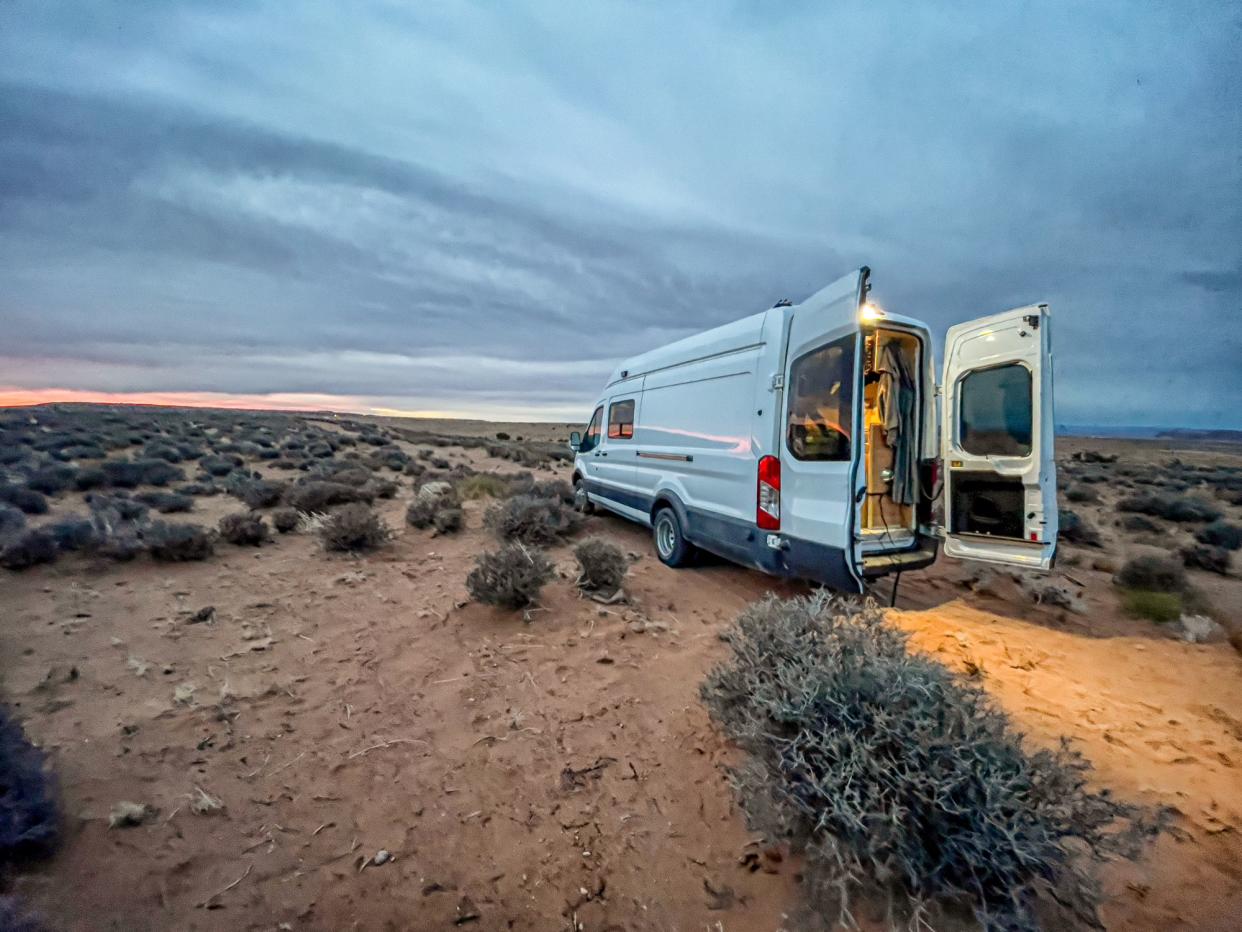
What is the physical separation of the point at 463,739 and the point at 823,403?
3.75m

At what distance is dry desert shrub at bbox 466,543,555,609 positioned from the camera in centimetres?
466

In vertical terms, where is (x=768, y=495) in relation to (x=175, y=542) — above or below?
above

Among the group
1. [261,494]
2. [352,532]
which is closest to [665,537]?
[352,532]

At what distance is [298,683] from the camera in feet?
11.9

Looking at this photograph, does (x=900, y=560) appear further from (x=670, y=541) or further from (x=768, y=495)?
(x=670, y=541)

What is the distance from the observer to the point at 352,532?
6.63 metres

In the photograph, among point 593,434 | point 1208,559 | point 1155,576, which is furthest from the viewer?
point 593,434

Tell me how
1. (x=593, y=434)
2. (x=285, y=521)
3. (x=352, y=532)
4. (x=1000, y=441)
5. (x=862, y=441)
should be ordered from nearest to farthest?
(x=862, y=441), (x=1000, y=441), (x=352, y=532), (x=285, y=521), (x=593, y=434)

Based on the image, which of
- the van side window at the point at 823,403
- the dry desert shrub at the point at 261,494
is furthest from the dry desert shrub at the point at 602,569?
the dry desert shrub at the point at 261,494

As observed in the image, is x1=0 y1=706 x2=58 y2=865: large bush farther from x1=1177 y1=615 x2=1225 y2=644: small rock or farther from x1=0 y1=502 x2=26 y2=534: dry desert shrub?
x1=1177 y1=615 x2=1225 y2=644: small rock

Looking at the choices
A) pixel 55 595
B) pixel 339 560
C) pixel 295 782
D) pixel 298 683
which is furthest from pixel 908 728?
pixel 55 595

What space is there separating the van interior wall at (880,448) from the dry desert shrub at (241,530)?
24.3 feet

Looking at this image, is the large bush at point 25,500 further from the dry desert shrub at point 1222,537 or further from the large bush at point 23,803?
the dry desert shrub at point 1222,537

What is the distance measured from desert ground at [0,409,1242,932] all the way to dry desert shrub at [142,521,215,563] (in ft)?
0.39
